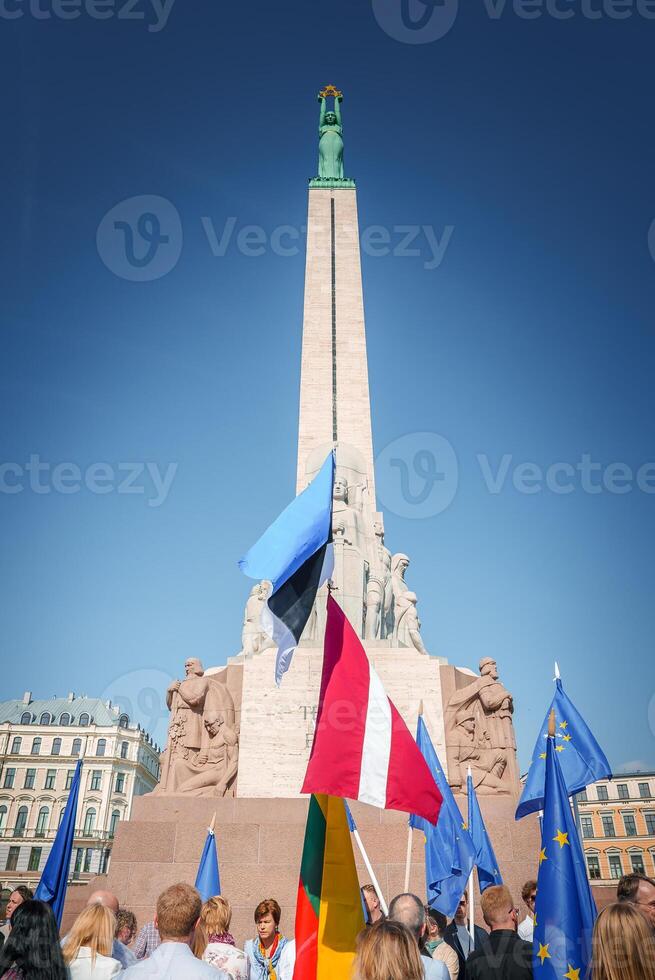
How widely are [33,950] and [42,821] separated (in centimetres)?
5987

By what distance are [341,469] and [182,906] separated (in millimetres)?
13429

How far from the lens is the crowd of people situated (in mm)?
2982

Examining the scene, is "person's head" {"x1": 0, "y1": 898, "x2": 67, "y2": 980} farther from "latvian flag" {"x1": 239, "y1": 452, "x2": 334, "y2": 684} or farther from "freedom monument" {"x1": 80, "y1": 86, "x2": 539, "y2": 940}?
"freedom monument" {"x1": 80, "y1": 86, "x2": 539, "y2": 940}

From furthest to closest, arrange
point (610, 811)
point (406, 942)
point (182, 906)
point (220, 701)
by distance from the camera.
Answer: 1. point (610, 811)
2. point (220, 701)
3. point (182, 906)
4. point (406, 942)

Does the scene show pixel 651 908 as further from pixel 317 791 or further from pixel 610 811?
pixel 610 811

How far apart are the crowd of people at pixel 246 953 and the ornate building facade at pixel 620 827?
54.7 m

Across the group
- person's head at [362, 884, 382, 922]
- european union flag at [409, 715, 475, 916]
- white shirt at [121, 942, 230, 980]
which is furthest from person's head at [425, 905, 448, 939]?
white shirt at [121, 942, 230, 980]

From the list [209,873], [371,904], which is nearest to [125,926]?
[371,904]

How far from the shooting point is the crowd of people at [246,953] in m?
2.98

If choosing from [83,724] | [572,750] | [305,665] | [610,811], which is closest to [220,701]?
[305,665]

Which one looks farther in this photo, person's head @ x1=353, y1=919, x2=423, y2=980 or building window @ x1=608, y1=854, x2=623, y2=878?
building window @ x1=608, y1=854, x2=623, y2=878

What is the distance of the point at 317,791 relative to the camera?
4.80m

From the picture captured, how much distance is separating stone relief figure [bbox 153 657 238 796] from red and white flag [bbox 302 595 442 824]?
7203 millimetres

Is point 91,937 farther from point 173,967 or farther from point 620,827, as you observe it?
point 620,827
